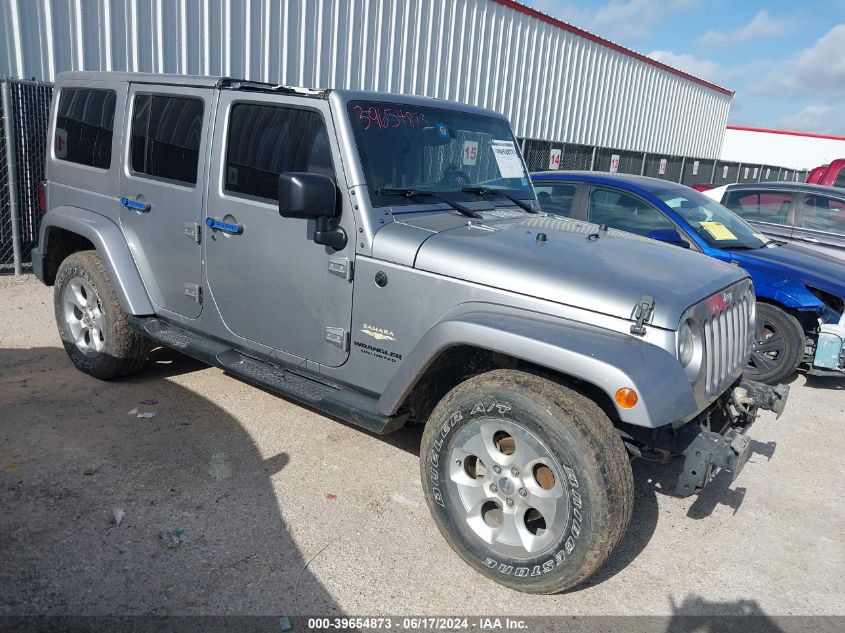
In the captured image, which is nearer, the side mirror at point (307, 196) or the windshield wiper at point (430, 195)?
the side mirror at point (307, 196)

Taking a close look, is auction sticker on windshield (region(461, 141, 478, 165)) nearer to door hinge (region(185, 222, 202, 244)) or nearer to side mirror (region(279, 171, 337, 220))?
side mirror (region(279, 171, 337, 220))

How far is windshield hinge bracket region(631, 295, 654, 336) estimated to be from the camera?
2.71 metres

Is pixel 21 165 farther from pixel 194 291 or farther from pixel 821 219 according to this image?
pixel 821 219

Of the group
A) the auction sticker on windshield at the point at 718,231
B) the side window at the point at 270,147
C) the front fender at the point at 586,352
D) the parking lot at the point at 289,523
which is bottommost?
the parking lot at the point at 289,523

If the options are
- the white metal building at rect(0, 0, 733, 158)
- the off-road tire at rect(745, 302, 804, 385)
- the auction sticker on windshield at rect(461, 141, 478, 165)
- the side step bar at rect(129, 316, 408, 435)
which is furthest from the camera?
the white metal building at rect(0, 0, 733, 158)

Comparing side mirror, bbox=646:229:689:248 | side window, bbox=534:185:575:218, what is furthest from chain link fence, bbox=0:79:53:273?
side mirror, bbox=646:229:689:248

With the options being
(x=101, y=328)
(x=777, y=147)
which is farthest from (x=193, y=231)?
(x=777, y=147)

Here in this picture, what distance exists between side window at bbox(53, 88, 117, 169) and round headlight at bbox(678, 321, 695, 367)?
149 inches

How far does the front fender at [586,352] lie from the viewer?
8.29 feet

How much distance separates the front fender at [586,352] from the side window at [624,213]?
331cm

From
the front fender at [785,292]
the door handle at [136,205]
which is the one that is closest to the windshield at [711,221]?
the front fender at [785,292]

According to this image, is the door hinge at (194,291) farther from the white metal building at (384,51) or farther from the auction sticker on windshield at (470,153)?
the white metal building at (384,51)

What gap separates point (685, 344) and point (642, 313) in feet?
0.92

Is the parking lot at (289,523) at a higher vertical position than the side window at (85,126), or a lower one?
lower
